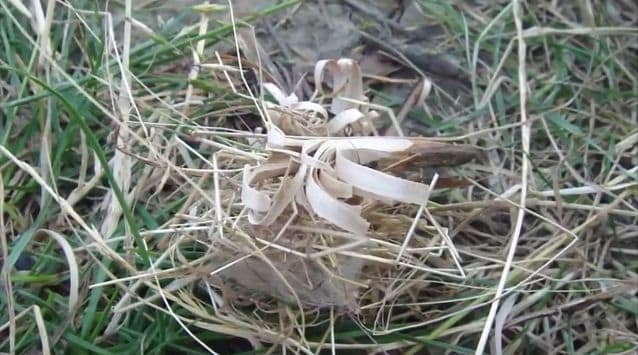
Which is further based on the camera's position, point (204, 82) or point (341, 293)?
point (204, 82)

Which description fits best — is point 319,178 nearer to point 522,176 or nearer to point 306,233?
point 306,233

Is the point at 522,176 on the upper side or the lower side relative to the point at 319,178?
lower

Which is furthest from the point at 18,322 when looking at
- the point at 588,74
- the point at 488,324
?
the point at 588,74

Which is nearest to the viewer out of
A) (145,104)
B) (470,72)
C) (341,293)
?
(341,293)

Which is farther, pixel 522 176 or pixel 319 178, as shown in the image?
pixel 522 176

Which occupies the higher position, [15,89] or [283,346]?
[15,89]

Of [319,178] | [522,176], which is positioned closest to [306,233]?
[319,178]

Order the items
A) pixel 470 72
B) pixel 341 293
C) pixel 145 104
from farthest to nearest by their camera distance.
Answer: pixel 470 72, pixel 145 104, pixel 341 293

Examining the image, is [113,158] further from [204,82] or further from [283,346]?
[283,346]

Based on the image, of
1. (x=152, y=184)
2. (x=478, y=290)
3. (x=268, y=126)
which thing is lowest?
(x=478, y=290)

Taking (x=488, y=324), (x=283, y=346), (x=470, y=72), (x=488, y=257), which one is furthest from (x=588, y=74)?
(x=283, y=346)

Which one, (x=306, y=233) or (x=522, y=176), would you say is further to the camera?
(x=522, y=176)
